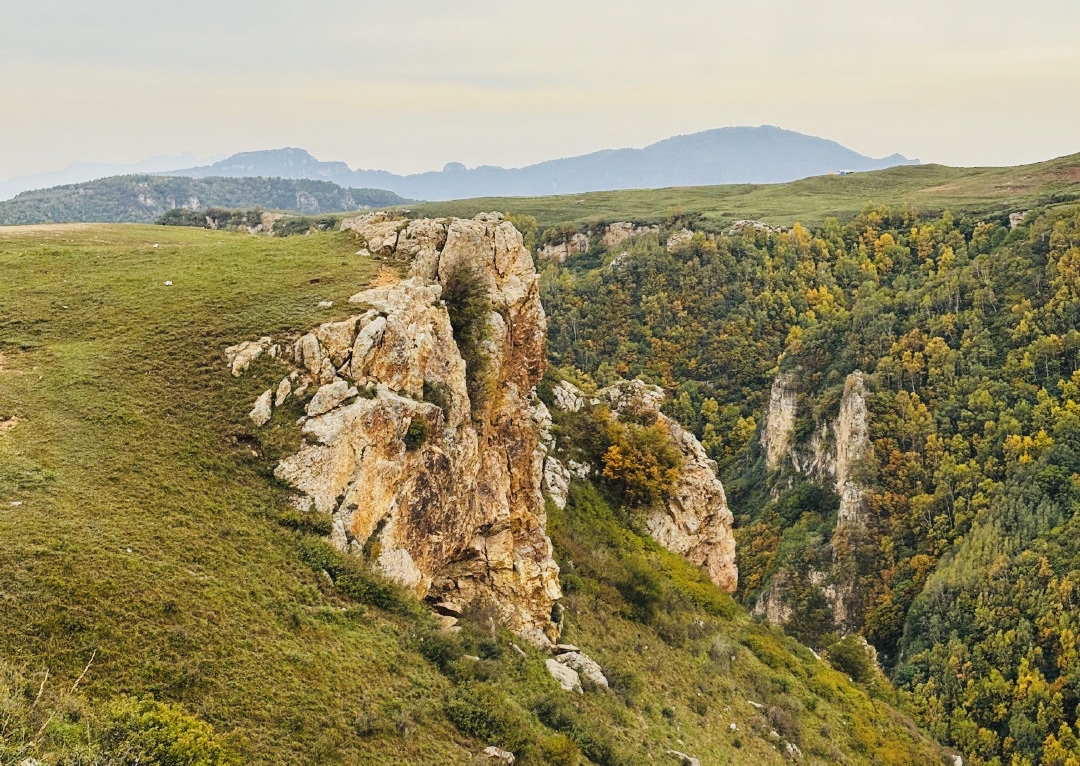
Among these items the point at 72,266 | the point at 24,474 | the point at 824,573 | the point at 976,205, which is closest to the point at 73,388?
the point at 24,474

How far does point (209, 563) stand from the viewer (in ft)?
50.0

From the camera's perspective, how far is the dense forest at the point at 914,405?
65000mm

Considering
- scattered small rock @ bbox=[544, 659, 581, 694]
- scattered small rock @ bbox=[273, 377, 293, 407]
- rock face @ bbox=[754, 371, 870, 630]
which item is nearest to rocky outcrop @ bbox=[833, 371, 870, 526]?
rock face @ bbox=[754, 371, 870, 630]

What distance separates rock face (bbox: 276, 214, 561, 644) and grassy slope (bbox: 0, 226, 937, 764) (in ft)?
4.62

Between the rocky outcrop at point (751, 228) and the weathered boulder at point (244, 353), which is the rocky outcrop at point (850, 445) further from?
the weathered boulder at point (244, 353)

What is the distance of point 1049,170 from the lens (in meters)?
149

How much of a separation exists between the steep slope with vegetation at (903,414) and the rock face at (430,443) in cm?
2971

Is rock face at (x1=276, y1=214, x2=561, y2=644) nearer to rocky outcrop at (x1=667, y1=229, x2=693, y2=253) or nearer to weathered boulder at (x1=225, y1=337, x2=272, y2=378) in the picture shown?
weathered boulder at (x1=225, y1=337, x2=272, y2=378)

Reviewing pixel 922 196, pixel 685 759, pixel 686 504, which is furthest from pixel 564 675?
pixel 922 196

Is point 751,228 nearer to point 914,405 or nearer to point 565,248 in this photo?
point 565,248

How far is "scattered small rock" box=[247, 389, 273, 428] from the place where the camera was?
64.3 feet

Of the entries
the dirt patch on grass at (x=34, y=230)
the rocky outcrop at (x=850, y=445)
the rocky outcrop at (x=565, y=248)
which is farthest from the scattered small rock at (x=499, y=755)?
the rocky outcrop at (x=565, y=248)

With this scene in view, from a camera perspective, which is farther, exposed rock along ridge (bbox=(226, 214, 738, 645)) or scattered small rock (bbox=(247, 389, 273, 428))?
scattered small rock (bbox=(247, 389, 273, 428))

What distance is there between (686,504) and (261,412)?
3160cm
